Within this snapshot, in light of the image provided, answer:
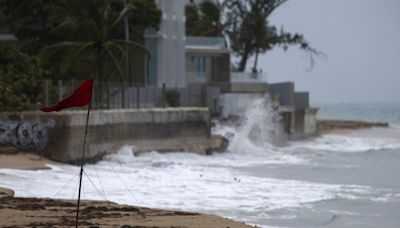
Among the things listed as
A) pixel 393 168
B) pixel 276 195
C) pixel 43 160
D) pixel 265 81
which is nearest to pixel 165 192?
pixel 276 195

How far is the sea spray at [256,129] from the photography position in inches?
1832

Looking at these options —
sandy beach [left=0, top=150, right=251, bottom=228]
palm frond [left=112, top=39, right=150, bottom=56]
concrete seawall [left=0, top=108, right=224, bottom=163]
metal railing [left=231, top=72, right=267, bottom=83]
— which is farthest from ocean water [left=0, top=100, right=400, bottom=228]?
metal railing [left=231, top=72, right=267, bottom=83]

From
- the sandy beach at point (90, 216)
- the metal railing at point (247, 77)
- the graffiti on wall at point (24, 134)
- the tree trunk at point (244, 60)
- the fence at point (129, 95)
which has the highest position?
the tree trunk at point (244, 60)

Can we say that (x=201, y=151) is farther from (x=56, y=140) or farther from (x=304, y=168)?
(x=56, y=140)

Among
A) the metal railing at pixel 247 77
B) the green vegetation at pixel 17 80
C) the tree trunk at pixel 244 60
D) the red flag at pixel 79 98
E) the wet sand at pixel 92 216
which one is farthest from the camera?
the tree trunk at pixel 244 60

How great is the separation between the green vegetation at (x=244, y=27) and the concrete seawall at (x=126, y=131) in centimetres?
2553

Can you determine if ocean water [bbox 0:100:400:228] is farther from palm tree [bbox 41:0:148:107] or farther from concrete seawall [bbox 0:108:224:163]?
palm tree [bbox 41:0:148:107]

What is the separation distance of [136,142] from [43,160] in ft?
24.2

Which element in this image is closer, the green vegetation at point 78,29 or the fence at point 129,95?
the fence at point 129,95

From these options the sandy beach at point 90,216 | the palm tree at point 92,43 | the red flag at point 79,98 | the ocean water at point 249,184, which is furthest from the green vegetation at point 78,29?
the red flag at point 79,98

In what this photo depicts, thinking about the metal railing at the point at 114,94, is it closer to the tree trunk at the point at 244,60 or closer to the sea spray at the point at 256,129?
the sea spray at the point at 256,129

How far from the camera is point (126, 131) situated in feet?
120

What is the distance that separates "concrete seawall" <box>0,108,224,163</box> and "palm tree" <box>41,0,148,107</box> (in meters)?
1.81

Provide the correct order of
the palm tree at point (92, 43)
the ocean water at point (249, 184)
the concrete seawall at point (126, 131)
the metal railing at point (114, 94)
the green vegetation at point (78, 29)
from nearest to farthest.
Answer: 1. the ocean water at point (249, 184)
2. the concrete seawall at point (126, 131)
3. the metal railing at point (114, 94)
4. the palm tree at point (92, 43)
5. the green vegetation at point (78, 29)
